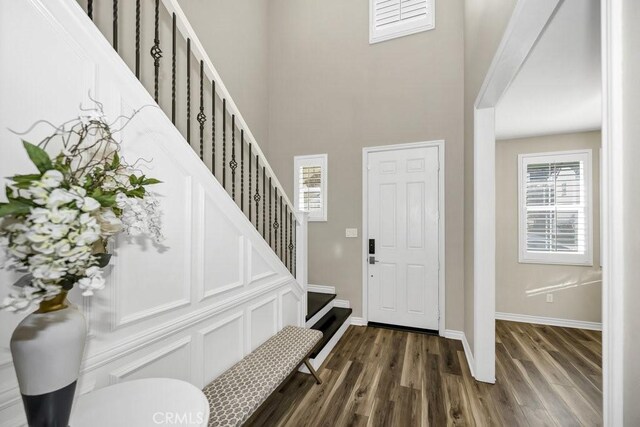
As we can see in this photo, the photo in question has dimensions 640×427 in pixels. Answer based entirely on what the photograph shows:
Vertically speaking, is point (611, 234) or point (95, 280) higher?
point (611, 234)

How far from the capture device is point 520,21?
54.9 inches

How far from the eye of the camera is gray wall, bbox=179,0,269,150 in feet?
9.80

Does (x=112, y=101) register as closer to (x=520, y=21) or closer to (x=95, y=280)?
(x=95, y=280)

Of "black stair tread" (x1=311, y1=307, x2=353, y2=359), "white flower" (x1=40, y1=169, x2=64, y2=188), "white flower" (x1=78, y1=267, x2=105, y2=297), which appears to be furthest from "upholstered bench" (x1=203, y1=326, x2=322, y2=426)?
"white flower" (x1=40, y1=169, x2=64, y2=188)

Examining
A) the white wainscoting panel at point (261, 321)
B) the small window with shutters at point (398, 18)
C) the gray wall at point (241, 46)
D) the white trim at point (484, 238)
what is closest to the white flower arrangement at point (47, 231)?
the white wainscoting panel at point (261, 321)

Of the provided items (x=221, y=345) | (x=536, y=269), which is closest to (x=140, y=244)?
(x=221, y=345)

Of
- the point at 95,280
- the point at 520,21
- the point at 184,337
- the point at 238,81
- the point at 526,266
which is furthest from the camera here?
the point at 526,266

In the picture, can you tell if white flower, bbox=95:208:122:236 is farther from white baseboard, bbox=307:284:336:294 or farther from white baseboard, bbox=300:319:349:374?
white baseboard, bbox=307:284:336:294

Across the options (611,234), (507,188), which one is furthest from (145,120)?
(507,188)

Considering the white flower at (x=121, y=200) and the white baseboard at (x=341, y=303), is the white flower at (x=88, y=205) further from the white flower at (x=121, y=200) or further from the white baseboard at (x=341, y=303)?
the white baseboard at (x=341, y=303)

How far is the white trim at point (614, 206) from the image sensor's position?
2.31ft

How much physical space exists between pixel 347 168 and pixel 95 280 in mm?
3211

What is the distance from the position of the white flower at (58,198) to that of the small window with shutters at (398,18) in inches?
→ 152

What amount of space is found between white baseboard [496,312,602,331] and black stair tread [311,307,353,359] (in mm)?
2323
